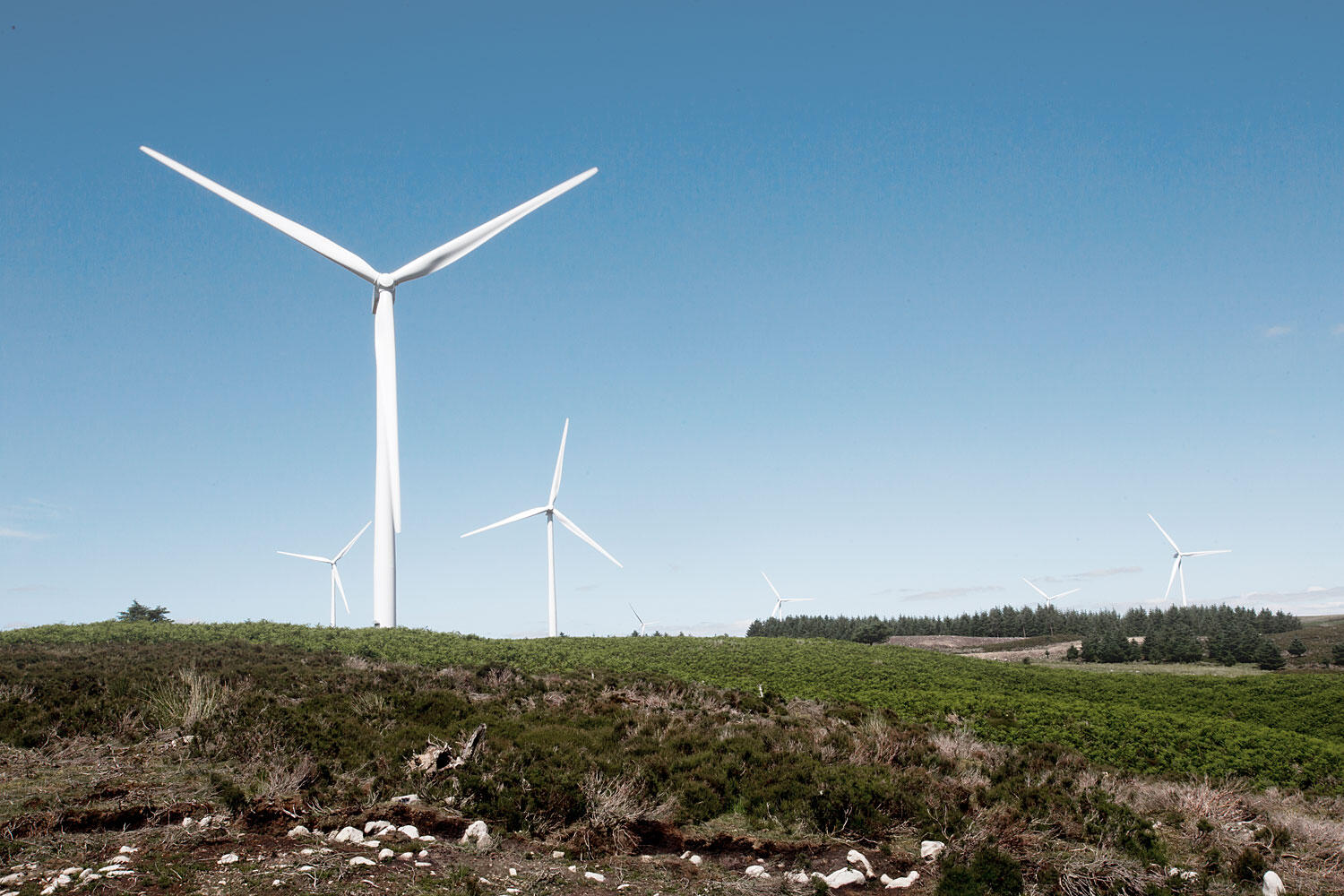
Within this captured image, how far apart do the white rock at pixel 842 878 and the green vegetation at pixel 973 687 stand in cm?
1147

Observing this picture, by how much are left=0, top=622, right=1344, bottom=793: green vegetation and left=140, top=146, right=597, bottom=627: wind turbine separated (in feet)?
11.7

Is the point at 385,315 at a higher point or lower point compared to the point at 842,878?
higher

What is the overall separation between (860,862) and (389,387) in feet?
112

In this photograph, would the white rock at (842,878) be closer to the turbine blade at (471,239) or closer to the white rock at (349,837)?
the white rock at (349,837)

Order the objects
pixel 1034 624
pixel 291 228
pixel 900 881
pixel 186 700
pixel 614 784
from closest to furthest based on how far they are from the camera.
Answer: pixel 900 881 → pixel 614 784 → pixel 186 700 → pixel 291 228 → pixel 1034 624

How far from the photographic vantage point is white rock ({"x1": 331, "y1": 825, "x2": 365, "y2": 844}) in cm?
1109


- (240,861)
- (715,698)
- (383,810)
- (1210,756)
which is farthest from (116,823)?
(1210,756)

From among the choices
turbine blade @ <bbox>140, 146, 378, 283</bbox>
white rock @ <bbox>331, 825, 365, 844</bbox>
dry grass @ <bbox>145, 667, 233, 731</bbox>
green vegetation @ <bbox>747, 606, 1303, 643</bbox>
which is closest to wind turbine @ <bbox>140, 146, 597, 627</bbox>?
turbine blade @ <bbox>140, 146, 378, 283</bbox>

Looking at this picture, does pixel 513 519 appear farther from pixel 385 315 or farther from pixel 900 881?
pixel 900 881

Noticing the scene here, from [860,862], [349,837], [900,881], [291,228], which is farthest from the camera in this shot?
[291,228]

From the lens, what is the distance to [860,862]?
452 inches

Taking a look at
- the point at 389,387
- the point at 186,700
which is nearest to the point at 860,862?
the point at 186,700

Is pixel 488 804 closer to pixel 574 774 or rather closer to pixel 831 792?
pixel 574 774

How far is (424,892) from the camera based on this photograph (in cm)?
962
